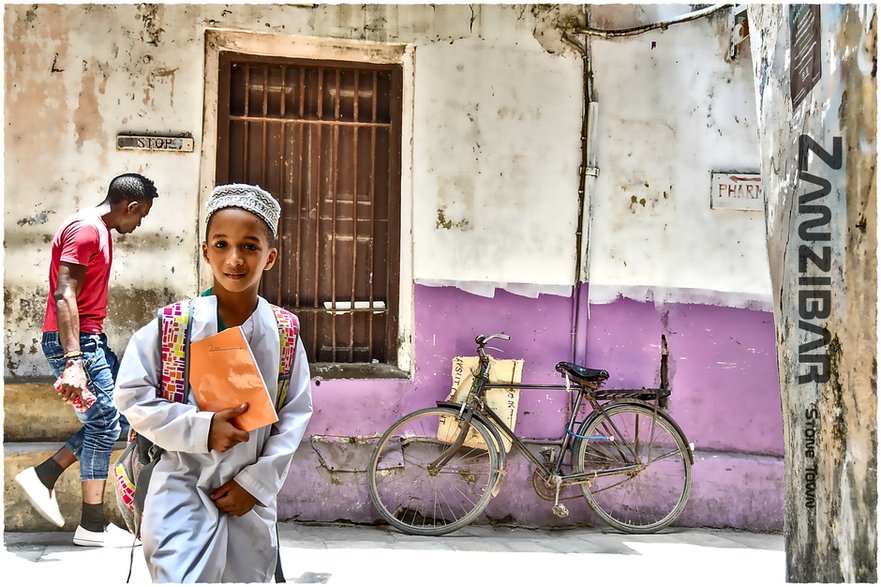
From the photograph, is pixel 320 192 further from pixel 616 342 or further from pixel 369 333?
pixel 616 342

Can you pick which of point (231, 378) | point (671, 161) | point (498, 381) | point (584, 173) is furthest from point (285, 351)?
point (671, 161)

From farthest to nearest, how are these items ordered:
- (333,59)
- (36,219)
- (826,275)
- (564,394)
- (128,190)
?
(564,394) < (333,59) < (36,219) < (128,190) < (826,275)

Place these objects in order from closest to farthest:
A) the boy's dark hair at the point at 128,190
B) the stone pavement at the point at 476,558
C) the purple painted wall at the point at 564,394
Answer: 1. the stone pavement at the point at 476,558
2. the boy's dark hair at the point at 128,190
3. the purple painted wall at the point at 564,394

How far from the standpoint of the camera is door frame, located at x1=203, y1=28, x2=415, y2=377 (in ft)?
17.5

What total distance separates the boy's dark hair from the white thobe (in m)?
2.62

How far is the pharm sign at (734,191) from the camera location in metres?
5.68

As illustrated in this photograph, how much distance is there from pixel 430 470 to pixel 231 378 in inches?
126

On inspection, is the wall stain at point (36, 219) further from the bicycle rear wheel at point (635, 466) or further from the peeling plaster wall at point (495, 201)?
the bicycle rear wheel at point (635, 466)

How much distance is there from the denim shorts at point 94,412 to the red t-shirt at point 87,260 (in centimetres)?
8

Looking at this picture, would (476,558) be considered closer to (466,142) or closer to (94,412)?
(94,412)

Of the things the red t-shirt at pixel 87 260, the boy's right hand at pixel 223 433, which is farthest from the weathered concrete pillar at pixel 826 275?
the red t-shirt at pixel 87 260

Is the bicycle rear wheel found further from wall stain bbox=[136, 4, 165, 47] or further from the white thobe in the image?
wall stain bbox=[136, 4, 165, 47]

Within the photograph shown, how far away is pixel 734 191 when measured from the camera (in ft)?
18.7

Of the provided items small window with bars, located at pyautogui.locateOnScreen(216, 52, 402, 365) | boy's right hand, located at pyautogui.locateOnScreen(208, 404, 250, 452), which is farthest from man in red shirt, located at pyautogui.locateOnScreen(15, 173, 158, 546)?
boy's right hand, located at pyautogui.locateOnScreen(208, 404, 250, 452)
